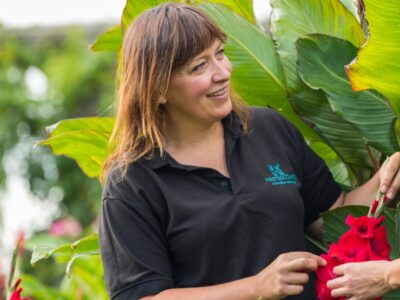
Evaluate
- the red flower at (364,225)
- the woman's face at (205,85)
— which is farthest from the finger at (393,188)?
the woman's face at (205,85)

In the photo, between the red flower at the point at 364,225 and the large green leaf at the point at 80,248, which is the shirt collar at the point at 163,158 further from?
the large green leaf at the point at 80,248

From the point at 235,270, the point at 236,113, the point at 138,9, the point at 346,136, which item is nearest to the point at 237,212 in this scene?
the point at 235,270

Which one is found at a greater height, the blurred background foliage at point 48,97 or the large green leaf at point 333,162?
the large green leaf at point 333,162

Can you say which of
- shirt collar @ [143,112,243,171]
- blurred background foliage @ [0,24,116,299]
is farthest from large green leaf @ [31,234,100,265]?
blurred background foliage @ [0,24,116,299]

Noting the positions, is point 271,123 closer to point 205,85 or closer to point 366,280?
point 205,85

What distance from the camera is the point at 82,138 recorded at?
3.54 m

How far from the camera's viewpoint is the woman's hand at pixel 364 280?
8.50 ft

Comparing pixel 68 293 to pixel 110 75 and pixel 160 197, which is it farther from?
pixel 110 75

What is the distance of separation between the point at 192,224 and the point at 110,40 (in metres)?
1.05

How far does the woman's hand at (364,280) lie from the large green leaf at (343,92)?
657mm

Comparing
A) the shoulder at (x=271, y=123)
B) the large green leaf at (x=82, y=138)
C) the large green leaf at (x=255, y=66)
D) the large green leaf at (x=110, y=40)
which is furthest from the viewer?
the large green leaf at (x=110, y=40)

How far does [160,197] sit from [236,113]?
1.19 feet

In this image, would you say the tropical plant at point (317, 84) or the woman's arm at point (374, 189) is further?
the tropical plant at point (317, 84)

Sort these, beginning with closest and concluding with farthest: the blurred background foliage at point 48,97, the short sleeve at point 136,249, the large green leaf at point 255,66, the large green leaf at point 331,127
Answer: the short sleeve at point 136,249, the large green leaf at point 331,127, the large green leaf at point 255,66, the blurred background foliage at point 48,97
